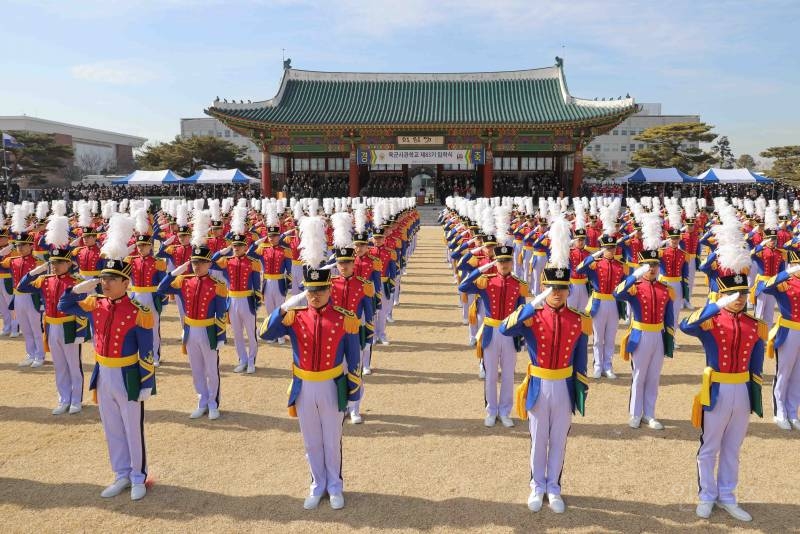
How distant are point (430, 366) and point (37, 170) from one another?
5473 centimetres

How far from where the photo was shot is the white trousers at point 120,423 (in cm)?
512

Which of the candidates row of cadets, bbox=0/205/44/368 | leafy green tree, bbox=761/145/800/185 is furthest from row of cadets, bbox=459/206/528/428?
leafy green tree, bbox=761/145/800/185

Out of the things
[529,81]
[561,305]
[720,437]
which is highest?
[529,81]

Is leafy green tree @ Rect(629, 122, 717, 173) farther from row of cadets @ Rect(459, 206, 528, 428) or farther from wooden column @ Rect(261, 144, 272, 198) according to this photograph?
row of cadets @ Rect(459, 206, 528, 428)

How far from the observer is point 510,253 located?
6.76m

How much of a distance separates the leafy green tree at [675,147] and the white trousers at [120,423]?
51410 millimetres

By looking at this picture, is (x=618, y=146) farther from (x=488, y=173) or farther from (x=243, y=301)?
(x=243, y=301)

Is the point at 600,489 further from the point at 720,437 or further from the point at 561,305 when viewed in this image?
the point at 561,305

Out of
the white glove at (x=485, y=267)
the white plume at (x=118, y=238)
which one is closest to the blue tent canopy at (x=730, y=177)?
the white glove at (x=485, y=267)

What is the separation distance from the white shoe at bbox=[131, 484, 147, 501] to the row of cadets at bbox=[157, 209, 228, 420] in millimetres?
1785

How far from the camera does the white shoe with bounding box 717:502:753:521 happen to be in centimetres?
469

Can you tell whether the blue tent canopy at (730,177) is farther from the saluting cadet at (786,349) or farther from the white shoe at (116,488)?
the white shoe at (116,488)

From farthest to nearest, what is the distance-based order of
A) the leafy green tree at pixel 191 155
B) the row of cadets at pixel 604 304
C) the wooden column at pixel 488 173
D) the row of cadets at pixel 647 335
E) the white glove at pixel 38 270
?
the leafy green tree at pixel 191 155
the wooden column at pixel 488 173
the row of cadets at pixel 604 304
the white glove at pixel 38 270
the row of cadets at pixel 647 335

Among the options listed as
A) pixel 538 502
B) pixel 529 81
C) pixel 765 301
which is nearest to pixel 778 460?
pixel 538 502
